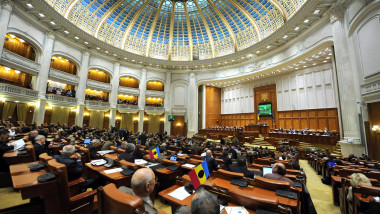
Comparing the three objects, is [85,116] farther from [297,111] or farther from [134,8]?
[297,111]

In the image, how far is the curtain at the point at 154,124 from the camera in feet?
65.7

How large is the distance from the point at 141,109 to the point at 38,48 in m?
10.3

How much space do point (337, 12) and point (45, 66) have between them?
19.9 meters

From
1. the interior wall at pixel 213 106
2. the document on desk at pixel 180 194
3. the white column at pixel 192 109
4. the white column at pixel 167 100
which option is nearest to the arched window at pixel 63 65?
the white column at pixel 167 100

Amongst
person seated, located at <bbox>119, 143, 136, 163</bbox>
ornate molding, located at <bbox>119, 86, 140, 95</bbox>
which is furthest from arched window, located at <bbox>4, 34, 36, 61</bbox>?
person seated, located at <bbox>119, 143, 136, 163</bbox>

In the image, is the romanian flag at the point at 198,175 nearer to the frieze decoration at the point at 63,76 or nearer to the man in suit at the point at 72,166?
the man in suit at the point at 72,166

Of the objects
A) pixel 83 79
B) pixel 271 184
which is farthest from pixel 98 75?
pixel 271 184

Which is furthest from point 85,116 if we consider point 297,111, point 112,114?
point 297,111

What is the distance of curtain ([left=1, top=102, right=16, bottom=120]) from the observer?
10344mm

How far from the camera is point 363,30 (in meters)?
7.70

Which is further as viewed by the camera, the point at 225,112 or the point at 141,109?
the point at 225,112

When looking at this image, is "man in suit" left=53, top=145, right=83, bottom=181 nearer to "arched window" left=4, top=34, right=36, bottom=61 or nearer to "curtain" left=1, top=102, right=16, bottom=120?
"curtain" left=1, top=102, right=16, bottom=120

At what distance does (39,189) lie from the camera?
2.11m

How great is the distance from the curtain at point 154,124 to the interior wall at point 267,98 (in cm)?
1236
